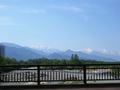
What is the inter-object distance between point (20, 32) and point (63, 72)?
89.0 meters

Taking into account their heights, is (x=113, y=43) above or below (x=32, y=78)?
above

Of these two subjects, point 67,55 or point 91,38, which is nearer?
point 67,55

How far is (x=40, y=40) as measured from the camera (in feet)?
273

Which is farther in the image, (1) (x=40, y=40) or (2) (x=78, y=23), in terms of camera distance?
(1) (x=40, y=40)

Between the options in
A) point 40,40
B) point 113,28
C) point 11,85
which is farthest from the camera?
point 40,40

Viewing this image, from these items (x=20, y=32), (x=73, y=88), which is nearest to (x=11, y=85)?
(x=73, y=88)

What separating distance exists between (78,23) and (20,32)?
38.7m

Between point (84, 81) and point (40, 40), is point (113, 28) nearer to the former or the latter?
point (40, 40)

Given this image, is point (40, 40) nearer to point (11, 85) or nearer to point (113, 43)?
point (113, 43)

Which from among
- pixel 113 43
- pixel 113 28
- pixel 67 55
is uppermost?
pixel 113 28

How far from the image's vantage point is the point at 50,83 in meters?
3.87

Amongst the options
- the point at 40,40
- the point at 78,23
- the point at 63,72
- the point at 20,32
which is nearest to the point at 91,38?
the point at 78,23

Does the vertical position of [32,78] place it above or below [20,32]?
below

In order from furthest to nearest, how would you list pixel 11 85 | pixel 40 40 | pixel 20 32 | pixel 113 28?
1. pixel 20 32
2. pixel 40 40
3. pixel 113 28
4. pixel 11 85
